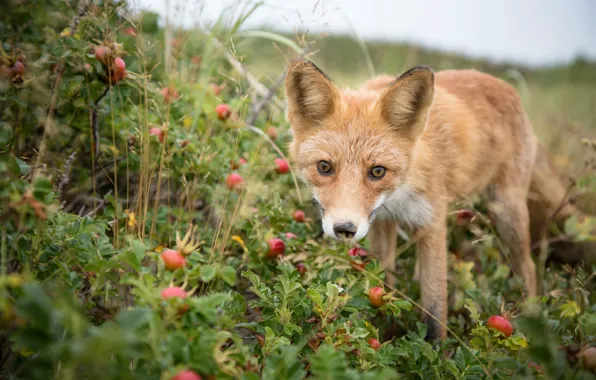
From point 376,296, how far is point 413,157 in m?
1.07

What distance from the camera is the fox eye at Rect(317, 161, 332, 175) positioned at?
2441 millimetres

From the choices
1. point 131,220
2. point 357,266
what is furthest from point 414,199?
point 131,220

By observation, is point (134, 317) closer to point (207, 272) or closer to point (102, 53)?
point (207, 272)

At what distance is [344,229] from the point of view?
2.07 metres

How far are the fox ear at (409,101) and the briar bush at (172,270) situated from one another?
0.64 metres

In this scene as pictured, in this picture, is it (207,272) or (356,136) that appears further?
(356,136)

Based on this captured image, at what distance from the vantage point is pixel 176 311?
4.19 feet

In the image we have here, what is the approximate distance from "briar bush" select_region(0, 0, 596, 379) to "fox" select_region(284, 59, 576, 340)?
216mm

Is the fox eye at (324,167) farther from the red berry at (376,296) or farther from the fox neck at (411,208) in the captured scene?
the red berry at (376,296)

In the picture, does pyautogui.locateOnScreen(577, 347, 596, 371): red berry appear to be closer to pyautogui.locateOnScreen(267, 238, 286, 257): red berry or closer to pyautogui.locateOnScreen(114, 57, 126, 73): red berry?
pyautogui.locateOnScreen(267, 238, 286, 257): red berry

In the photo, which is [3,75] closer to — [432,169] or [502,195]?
[432,169]

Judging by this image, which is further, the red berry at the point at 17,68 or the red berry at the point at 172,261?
the red berry at the point at 17,68

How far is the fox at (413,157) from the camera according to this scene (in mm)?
2398

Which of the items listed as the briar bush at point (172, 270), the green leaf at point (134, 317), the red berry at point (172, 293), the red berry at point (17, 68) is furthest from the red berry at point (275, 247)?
the red berry at point (17, 68)
